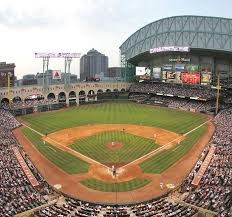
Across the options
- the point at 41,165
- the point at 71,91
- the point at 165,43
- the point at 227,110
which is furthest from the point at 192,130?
the point at 71,91

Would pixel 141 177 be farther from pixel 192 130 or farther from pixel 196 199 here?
pixel 192 130

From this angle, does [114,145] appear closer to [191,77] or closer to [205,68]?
[191,77]

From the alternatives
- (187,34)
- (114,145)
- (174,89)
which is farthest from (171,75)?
(114,145)

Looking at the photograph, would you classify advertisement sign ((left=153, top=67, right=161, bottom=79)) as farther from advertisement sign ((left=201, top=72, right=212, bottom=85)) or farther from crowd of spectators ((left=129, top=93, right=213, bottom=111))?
advertisement sign ((left=201, top=72, right=212, bottom=85))

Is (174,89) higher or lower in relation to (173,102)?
higher

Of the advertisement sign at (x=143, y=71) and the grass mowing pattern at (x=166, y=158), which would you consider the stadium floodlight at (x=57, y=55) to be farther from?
the grass mowing pattern at (x=166, y=158)

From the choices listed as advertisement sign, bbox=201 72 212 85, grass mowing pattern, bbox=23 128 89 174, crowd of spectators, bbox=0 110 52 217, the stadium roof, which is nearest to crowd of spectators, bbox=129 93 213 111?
advertisement sign, bbox=201 72 212 85

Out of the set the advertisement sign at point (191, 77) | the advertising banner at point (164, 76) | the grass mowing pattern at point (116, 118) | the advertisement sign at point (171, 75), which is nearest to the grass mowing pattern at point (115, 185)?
the grass mowing pattern at point (116, 118)
